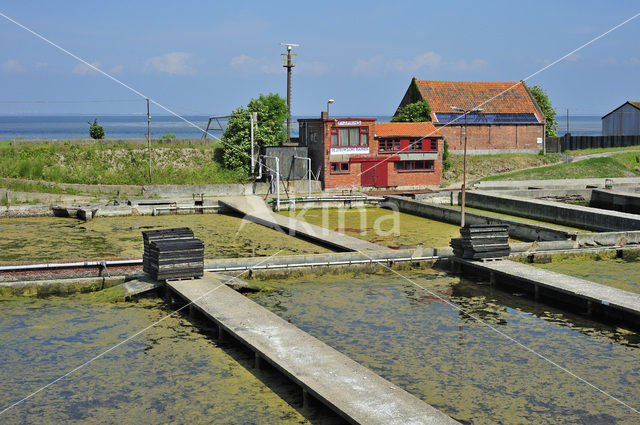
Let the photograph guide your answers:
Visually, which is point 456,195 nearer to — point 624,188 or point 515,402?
point 624,188

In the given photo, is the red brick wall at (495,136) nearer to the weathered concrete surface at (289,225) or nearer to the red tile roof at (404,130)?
the red tile roof at (404,130)

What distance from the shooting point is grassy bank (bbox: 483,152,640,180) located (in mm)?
63906

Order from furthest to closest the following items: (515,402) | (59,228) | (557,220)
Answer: (557,220), (59,228), (515,402)

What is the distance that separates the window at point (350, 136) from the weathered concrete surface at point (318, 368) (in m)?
34.2

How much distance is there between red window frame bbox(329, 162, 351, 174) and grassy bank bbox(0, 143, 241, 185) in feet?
26.5

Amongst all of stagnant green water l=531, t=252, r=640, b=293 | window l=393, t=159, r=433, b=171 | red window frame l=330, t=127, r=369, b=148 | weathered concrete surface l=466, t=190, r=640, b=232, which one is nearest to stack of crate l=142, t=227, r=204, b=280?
stagnant green water l=531, t=252, r=640, b=293

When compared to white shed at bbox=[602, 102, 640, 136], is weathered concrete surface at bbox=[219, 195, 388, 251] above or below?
below

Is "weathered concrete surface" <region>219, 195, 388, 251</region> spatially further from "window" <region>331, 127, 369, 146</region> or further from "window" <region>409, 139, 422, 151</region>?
"window" <region>409, 139, 422, 151</region>

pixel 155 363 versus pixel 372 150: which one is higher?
pixel 372 150

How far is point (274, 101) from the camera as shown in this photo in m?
68.8

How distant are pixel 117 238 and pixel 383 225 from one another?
1534 cm

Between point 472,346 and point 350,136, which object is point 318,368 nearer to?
point 472,346

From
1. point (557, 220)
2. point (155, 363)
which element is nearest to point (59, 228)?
point (155, 363)

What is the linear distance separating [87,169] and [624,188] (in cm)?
4367
